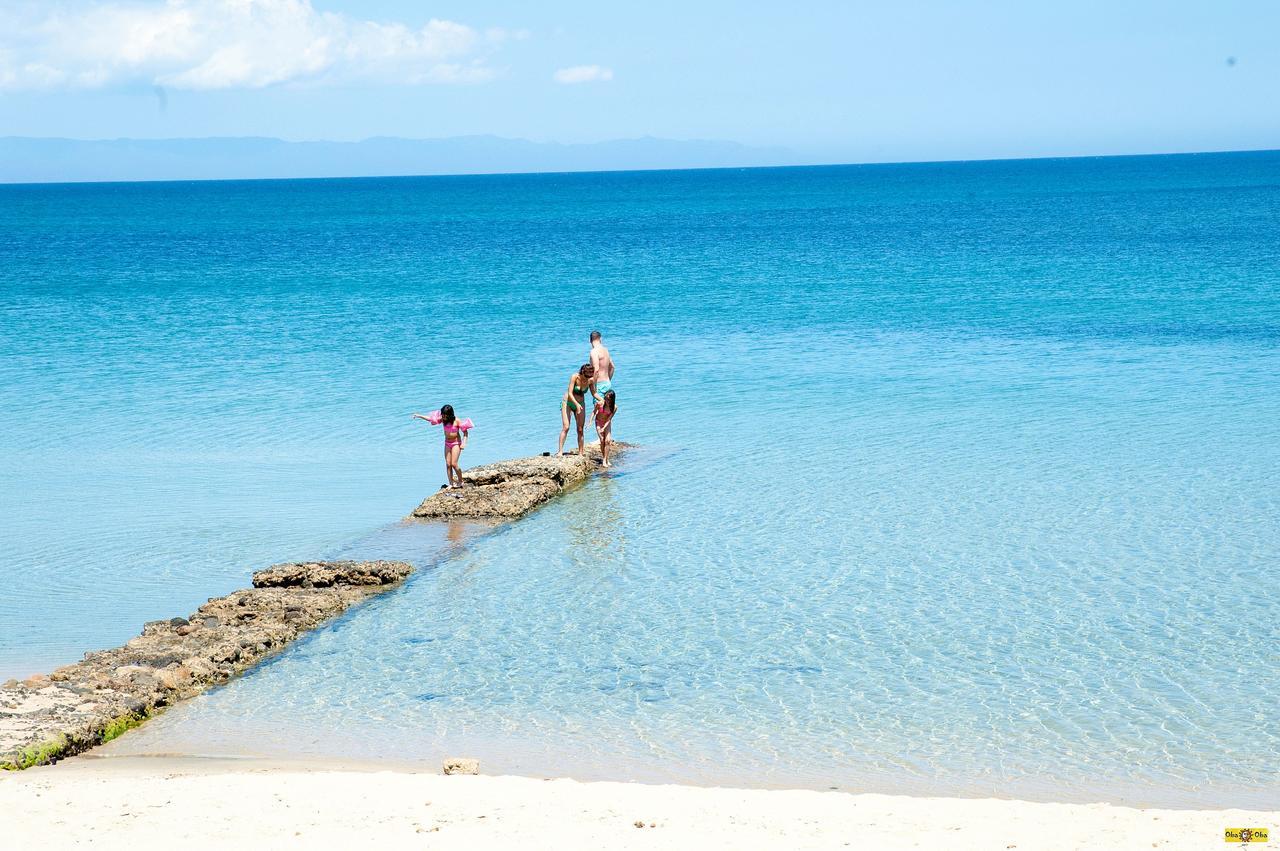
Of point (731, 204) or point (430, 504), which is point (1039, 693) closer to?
point (430, 504)

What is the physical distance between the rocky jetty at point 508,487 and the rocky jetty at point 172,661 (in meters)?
2.29

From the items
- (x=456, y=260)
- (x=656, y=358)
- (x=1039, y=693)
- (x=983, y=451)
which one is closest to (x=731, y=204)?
(x=456, y=260)

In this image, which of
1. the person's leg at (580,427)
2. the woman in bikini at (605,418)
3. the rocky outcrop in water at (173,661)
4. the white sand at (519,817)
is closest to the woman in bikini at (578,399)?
the person's leg at (580,427)

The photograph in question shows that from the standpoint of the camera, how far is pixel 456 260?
5322 cm

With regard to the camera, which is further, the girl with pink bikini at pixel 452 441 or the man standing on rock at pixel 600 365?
the man standing on rock at pixel 600 365

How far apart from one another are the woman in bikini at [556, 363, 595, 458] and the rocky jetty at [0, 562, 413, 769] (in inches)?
206

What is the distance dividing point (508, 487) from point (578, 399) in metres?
2.46

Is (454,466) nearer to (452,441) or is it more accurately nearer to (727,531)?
(452,441)

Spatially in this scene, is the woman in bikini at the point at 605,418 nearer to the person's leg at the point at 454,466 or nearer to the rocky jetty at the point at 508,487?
the rocky jetty at the point at 508,487

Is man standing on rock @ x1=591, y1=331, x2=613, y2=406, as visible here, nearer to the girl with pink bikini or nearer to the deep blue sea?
the deep blue sea

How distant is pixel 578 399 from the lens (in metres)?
17.7

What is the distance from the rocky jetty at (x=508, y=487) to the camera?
14891 millimetres

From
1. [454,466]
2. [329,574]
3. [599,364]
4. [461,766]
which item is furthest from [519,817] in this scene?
[599,364]

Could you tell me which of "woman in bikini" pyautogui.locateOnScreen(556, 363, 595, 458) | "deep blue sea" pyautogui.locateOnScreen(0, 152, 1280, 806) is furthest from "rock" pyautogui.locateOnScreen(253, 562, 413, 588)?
"woman in bikini" pyautogui.locateOnScreen(556, 363, 595, 458)
